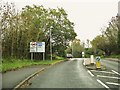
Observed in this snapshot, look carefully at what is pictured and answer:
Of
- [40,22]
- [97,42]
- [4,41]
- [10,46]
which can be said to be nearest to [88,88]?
[4,41]

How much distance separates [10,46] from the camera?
42250mm

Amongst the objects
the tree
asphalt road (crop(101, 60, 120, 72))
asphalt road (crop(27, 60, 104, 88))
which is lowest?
asphalt road (crop(27, 60, 104, 88))

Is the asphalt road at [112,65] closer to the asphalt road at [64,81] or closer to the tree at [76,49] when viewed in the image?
the asphalt road at [64,81]

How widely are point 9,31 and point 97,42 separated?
61.1 meters

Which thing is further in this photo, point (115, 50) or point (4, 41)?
point (115, 50)

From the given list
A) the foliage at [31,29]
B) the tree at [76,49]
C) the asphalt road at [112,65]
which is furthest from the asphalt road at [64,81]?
the tree at [76,49]

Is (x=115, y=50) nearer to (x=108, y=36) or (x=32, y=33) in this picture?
(x=108, y=36)

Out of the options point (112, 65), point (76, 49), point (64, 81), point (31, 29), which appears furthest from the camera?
point (76, 49)

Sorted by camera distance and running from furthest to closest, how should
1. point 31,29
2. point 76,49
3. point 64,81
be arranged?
1. point 76,49
2. point 31,29
3. point 64,81

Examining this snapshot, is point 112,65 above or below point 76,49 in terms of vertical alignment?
below

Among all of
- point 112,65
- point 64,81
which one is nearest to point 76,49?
point 112,65

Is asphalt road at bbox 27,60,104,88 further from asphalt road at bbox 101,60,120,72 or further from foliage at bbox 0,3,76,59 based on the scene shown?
foliage at bbox 0,3,76,59

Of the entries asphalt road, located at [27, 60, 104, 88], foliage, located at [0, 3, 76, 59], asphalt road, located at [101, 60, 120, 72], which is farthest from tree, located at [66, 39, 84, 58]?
asphalt road, located at [27, 60, 104, 88]

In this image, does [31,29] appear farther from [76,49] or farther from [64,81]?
[76,49]
